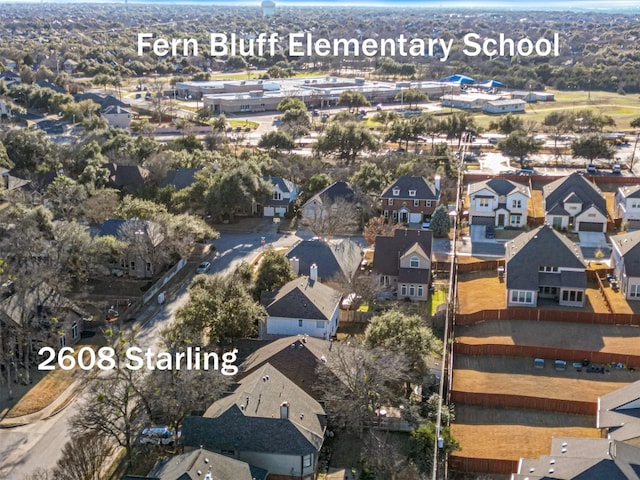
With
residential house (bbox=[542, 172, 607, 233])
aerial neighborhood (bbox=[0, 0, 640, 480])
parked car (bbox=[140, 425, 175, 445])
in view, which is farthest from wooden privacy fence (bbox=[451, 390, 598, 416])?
residential house (bbox=[542, 172, 607, 233])

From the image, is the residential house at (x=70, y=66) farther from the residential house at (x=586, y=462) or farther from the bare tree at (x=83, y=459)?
the residential house at (x=586, y=462)

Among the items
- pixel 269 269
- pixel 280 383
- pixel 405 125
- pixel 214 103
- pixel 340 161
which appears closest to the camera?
pixel 280 383

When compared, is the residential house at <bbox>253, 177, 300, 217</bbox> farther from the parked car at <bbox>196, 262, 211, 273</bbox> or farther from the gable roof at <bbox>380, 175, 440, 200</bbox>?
the parked car at <bbox>196, 262, 211, 273</bbox>

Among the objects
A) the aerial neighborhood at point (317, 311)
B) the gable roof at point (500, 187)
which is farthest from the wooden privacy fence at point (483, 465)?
the gable roof at point (500, 187)

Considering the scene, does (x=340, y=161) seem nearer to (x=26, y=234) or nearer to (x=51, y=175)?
(x=51, y=175)

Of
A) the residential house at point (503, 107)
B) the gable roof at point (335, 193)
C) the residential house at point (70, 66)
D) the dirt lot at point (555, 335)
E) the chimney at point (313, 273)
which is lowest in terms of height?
the residential house at point (70, 66)

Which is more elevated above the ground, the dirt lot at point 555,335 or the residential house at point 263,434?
the residential house at point 263,434

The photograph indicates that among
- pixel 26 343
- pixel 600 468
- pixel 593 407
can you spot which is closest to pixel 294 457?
pixel 600 468
